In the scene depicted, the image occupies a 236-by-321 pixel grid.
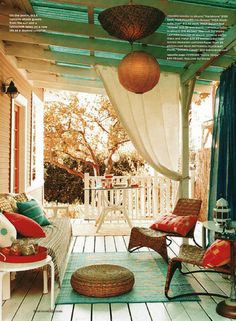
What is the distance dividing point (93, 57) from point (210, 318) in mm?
3849

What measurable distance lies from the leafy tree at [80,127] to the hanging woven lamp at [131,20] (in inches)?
323

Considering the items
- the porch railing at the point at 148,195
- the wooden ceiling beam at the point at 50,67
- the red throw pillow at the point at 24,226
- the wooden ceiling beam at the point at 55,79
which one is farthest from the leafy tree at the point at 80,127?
the red throw pillow at the point at 24,226

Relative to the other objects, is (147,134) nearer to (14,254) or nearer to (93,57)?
(93,57)

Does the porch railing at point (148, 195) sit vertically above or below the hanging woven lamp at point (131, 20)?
below

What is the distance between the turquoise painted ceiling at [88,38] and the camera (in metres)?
3.66

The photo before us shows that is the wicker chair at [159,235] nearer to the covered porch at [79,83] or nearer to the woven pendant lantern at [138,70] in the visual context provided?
the covered porch at [79,83]

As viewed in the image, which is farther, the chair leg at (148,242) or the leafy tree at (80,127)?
the leafy tree at (80,127)

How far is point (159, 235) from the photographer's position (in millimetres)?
A: 5059

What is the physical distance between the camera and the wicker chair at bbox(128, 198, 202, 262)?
4.96m

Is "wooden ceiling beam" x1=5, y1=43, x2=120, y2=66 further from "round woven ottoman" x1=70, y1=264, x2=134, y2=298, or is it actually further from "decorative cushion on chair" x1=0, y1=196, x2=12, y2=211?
"round woven ottoman" x1=70, y1=264, x2=134, y2=298

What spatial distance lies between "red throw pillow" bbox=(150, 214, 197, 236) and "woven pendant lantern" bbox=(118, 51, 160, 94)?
81.8 inches

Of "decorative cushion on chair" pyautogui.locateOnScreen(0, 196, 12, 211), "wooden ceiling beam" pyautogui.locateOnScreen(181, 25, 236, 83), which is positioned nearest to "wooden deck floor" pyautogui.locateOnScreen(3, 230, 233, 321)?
"decorative cushion on chair" pyautogui.locateOnScreen(0, 196, 12, 211)

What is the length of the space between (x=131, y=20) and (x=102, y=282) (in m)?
2.25

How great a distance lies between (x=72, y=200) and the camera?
12.8 meters
